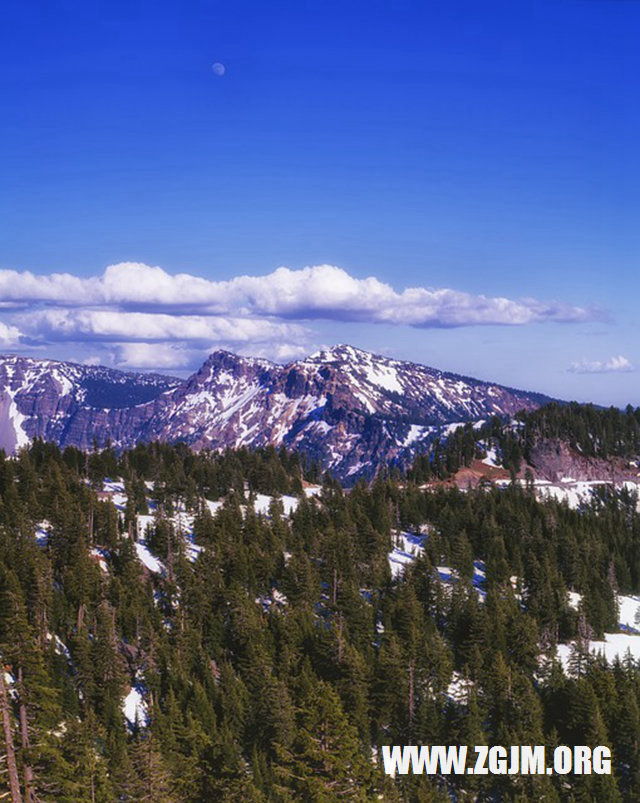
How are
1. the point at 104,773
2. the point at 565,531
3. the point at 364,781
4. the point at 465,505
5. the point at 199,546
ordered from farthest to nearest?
the point at 465,505
the point at 565,531
the point at 199,546
the point at 104,773
the point at 364,781

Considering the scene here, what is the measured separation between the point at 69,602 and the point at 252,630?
23106 millimetres

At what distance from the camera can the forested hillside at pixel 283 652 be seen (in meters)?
43.1

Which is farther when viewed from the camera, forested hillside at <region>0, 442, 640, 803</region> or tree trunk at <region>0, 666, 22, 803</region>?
forested hillside at <region>0, 442, 640, 803</region>

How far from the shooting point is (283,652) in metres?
81.2

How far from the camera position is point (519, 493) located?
6880 inches

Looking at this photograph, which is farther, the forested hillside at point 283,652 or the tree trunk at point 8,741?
the forested hillside at point 283,652

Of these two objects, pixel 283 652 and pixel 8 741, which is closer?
pixel 8 741

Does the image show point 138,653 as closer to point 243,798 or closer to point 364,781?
point 243,798

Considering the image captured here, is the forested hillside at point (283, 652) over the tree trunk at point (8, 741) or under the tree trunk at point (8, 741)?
under

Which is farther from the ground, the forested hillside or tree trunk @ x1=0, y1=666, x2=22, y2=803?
tree trunk @ x1=0, y1=666, x2=22, y2=803

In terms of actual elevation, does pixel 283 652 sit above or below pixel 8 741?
below

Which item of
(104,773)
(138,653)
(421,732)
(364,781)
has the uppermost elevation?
(364,781)

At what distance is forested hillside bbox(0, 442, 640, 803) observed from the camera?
43094 mm

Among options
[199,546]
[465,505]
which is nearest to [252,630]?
[199,546]
